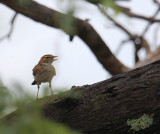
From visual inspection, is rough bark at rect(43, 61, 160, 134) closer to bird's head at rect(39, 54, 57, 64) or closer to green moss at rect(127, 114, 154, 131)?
green moss at rect(127, 114, 154, 131)

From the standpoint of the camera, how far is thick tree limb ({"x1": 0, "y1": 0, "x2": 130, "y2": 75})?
16.1 feet

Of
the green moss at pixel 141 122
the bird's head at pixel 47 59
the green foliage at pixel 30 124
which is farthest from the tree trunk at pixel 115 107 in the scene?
the green foliage at pixel 30 124

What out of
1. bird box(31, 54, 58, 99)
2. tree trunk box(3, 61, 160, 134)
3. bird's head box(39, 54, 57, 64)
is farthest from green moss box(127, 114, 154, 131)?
bird's head box(39, 54, 57, 64)

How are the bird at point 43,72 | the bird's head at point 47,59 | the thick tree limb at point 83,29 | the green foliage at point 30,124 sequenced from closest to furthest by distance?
the green foliage at point 30,124
the bird at point 43,72
the bird's head at point 47,59
the thick tree limb at point 83,29

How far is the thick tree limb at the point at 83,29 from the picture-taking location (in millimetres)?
4906

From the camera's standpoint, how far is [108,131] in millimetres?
3012

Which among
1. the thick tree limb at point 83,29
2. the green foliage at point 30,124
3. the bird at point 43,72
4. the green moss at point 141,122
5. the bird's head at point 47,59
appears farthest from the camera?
the thick tree limb at point 83,29

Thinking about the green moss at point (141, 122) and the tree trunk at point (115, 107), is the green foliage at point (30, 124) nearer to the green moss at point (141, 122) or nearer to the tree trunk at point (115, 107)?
the tree trunk at point (115, 107)

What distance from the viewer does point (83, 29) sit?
5.58 m

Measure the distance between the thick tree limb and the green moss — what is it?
155cm

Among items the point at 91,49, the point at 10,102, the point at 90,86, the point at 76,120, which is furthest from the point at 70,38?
the point at 10,102

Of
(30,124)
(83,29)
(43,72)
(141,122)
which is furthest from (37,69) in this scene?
(30,124)

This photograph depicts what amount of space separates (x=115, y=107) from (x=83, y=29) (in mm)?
2659

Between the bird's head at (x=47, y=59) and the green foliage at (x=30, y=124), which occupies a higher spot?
the bird's head at (x=47, y=59)
